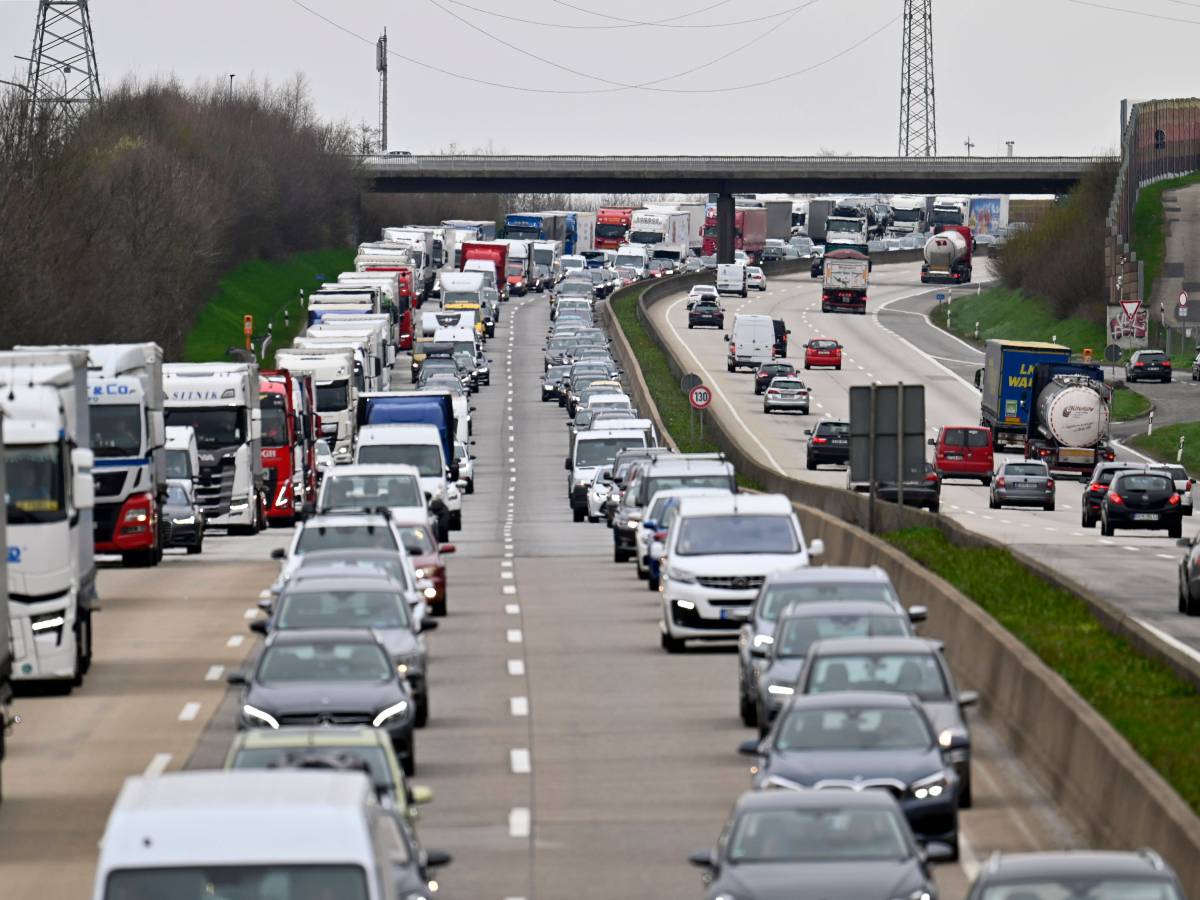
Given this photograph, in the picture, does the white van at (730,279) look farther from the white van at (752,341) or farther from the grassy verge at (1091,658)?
the grassy verge at (1091,658)

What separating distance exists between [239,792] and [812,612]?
11.5 meters

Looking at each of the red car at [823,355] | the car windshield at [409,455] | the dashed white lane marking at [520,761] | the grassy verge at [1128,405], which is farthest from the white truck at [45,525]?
the red car at [823,355]

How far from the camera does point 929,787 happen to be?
16.3 m

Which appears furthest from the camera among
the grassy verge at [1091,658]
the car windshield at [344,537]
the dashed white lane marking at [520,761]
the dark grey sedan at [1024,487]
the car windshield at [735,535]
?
the dark grey sedan at [1024,487]

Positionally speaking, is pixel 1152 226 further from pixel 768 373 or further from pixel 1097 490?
pixel 1097 490

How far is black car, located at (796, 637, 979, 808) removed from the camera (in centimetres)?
1862

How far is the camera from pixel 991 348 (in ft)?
246

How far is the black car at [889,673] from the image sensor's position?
1862 cm

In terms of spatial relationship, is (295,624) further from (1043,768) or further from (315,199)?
(315,199)

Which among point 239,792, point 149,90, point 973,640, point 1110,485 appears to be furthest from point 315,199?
point 239,792

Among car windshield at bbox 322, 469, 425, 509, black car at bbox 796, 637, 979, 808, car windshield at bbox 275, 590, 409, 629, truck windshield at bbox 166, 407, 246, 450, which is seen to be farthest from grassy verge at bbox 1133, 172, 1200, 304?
black car at bbox 796, 637, 979, 808

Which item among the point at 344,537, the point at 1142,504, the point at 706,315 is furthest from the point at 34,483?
the point at 706,315

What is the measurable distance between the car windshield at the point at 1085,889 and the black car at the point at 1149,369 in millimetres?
94312

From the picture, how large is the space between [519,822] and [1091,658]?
25.2 ft
